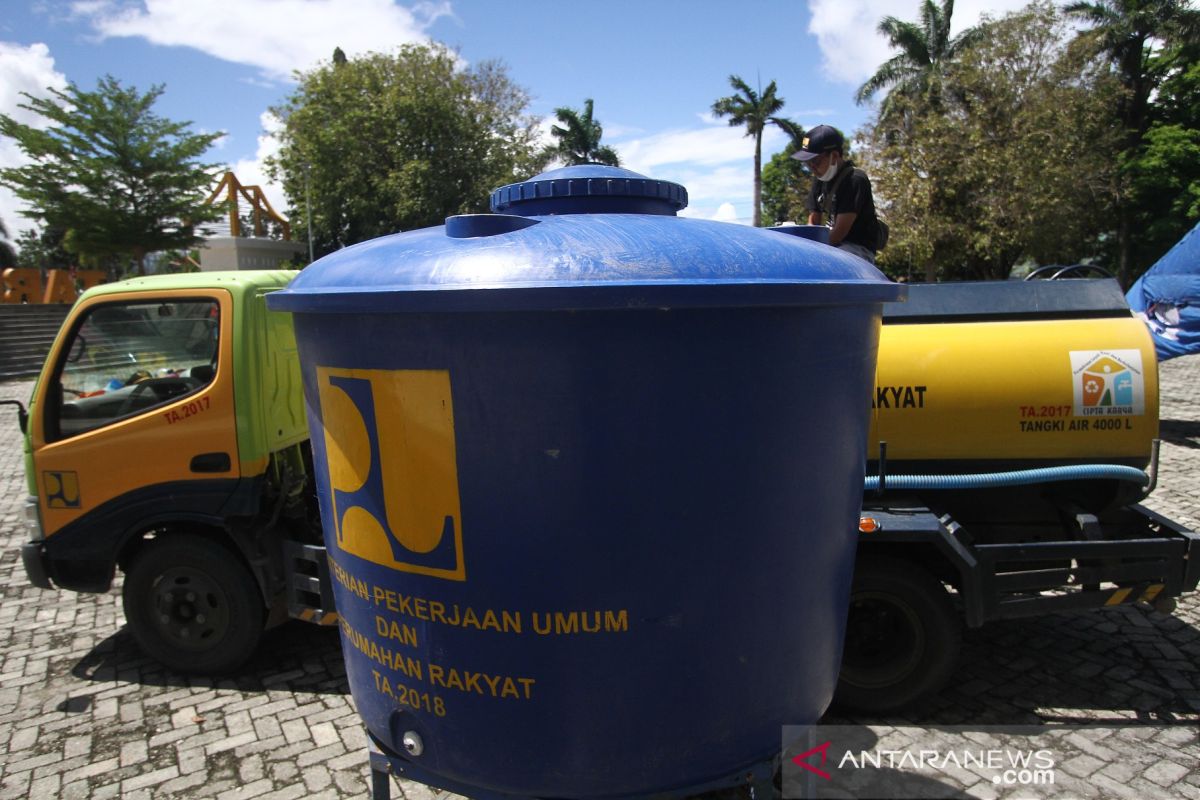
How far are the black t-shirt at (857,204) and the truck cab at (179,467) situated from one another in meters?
3.26

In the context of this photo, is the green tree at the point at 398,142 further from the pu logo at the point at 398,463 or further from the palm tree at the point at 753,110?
the pu logo at the point at 398,463

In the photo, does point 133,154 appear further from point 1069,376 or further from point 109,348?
point 1069,376

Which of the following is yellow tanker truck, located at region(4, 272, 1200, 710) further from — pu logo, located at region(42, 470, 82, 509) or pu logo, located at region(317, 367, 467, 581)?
pu logo, located at region(317, 367, 467, 581)

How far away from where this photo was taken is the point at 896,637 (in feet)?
12.3

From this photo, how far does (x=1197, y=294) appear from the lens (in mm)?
9953

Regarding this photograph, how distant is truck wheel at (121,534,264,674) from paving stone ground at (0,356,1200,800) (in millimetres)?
169

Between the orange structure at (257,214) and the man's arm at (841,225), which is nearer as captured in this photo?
the man's arm at (841,225)

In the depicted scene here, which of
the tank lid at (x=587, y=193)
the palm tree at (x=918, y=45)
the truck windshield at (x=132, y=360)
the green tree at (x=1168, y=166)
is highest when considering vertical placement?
the palm tree at (x=918, y=45)

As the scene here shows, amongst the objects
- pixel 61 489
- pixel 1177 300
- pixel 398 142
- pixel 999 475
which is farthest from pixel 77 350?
pixel 398 142

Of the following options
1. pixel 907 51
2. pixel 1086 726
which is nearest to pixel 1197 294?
pixel 1086 726

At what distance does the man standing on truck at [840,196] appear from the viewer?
15.0ft

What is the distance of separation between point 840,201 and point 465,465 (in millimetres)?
3542

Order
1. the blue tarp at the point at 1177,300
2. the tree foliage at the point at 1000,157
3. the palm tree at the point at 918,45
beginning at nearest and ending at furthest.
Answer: the blue tarp at the point at 1177,300, the tree foliage at the point at 1000,157, the palm tree at the point at 918,45

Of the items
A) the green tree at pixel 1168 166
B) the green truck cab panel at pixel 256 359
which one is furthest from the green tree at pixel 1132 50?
the green truck cab panel at pixel 256 359
